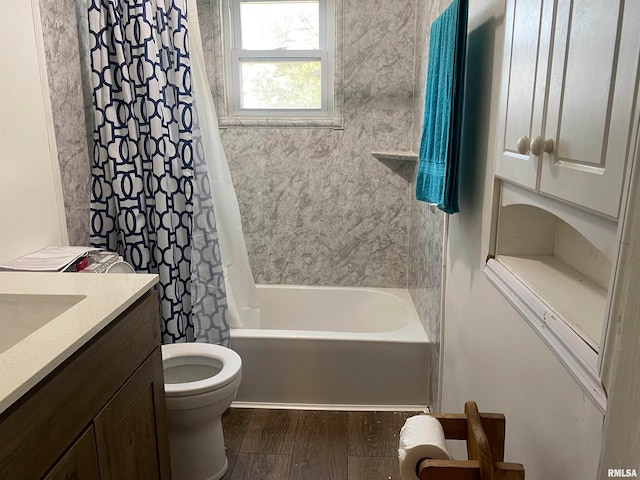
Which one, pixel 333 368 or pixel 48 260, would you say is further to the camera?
pixel 333 368

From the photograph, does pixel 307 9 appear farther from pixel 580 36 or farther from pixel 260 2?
pixel 580 36

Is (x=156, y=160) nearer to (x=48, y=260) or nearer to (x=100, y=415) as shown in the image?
(x=48, y=260)

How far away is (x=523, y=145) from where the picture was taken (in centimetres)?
108

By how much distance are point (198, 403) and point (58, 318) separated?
2.56 feet

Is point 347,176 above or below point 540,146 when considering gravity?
below

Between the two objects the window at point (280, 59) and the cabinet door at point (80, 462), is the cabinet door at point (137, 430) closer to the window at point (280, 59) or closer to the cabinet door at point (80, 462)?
the cabinet door at point (80, 462)

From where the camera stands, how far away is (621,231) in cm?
45

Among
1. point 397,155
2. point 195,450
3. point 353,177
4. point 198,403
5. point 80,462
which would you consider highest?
point 397,155

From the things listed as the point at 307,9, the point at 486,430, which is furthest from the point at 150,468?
the point at 307,9

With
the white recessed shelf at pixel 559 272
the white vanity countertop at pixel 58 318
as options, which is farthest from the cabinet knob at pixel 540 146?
the white vanity countertop at pixel 58 318

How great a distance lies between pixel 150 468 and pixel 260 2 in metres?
2.57

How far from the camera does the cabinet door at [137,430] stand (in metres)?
1.14

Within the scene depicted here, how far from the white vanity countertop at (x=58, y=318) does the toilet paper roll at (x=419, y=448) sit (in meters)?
0.70

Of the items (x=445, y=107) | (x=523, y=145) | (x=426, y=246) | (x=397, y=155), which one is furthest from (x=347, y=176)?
(x=523, y=145)
